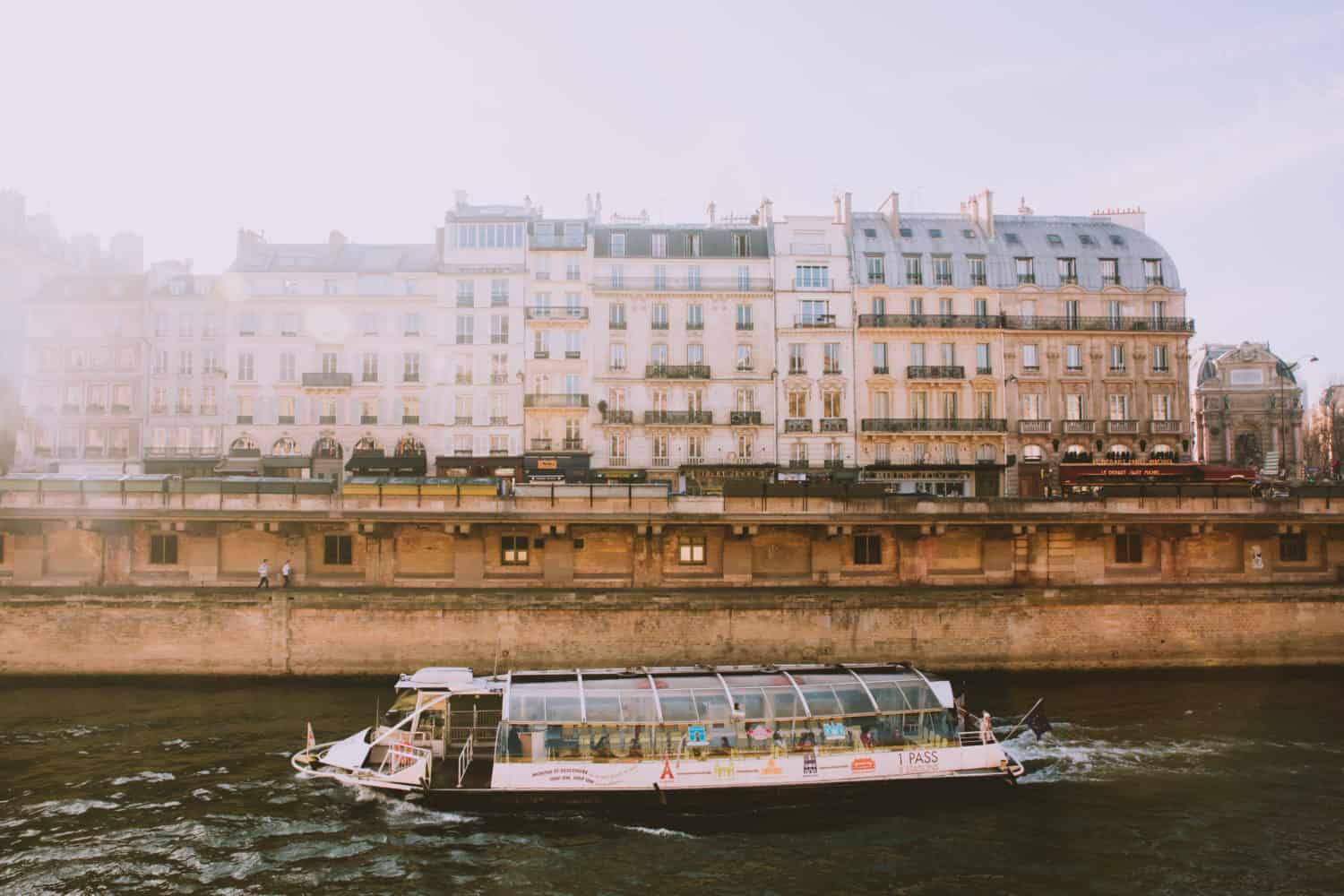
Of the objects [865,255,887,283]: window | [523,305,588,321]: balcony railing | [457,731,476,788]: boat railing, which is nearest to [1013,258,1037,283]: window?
[865,255,887,283]: window

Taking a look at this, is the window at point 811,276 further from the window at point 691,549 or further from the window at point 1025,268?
the window at point 691,549

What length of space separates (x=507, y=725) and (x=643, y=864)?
13.3 feet

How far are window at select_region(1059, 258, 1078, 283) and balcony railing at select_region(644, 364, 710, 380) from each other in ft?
66.0

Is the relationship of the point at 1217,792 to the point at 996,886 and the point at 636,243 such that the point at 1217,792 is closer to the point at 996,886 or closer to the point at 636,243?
the point at 996,886

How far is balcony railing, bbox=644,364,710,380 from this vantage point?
1737 inches

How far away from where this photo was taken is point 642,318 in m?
44.6

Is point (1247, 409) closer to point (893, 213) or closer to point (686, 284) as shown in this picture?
point (893, 213)

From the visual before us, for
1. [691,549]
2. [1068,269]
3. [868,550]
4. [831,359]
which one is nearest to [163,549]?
[691,549]

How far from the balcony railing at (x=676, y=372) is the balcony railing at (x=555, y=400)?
11.9 ft

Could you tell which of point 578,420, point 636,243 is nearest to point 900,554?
point 578,420

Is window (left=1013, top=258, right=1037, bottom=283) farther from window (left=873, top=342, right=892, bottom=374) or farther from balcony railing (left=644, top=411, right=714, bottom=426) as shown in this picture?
balcony railing (left=644, top=411, right=714, bottom=426)

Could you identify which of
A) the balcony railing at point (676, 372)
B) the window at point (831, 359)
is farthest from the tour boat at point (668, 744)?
the window at point (831, 359)

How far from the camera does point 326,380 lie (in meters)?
43.7

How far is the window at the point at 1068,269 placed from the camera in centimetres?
4565
